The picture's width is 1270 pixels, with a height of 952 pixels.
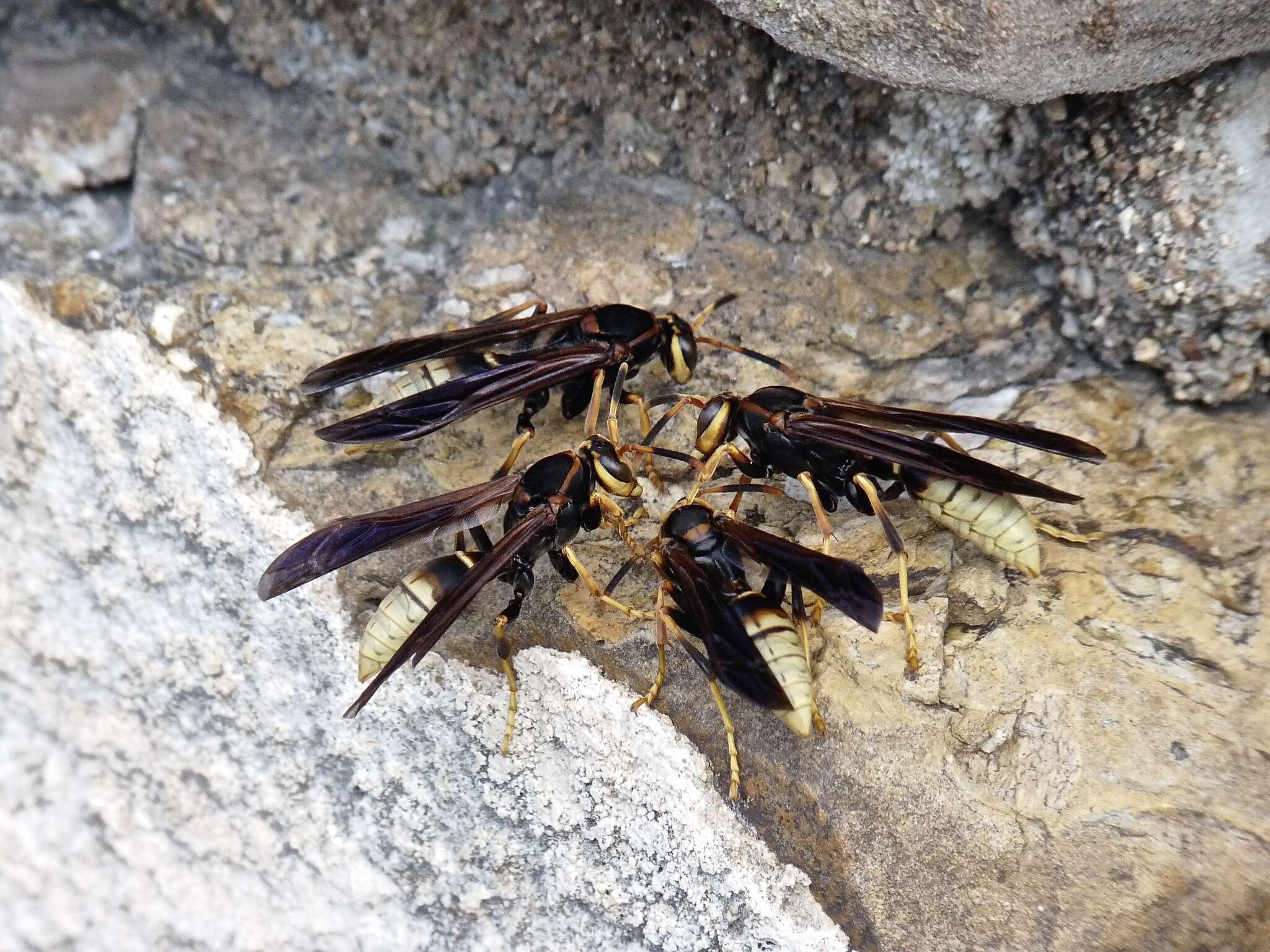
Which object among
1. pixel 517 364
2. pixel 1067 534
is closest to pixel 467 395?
pixel 517 364

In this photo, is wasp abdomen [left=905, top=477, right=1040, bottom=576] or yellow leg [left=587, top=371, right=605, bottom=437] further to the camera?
→ yellow leg [left=587, top=371, right=605, bottom=437]

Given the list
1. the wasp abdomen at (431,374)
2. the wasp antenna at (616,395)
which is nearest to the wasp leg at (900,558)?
the wasp antenna at (616,395)

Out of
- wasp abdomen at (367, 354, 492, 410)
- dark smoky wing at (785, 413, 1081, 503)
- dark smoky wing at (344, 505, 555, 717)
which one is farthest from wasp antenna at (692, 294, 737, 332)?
dark smoky wing at (344, 505, 555, 717)

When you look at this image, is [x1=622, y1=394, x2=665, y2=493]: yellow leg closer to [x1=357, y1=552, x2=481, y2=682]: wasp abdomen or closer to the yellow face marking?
the yellow face marking

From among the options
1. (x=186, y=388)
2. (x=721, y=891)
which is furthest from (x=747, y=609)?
(x=186, y=388)

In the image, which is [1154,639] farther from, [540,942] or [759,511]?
[540,942]

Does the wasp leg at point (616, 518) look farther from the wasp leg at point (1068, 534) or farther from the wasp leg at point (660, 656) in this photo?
the wasp leg at point (1068, 534)

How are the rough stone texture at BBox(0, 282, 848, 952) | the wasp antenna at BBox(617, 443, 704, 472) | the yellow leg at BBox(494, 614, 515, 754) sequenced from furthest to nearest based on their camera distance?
the wasp antenna at BBox(617, 443, 704, 472), the yellow leg at BBox(494, 614, 515, 754), the rough stone texture at BBox(0, 282, 848, 952)
